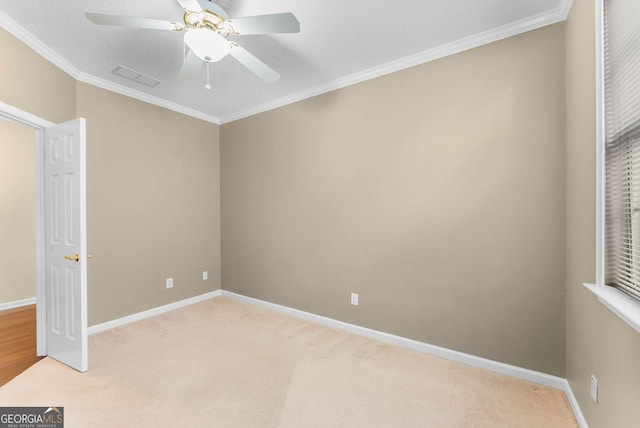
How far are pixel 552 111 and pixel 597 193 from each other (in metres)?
0.89

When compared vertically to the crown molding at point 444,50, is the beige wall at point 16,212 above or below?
below

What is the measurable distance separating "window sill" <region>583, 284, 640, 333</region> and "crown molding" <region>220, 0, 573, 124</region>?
1.79 metres

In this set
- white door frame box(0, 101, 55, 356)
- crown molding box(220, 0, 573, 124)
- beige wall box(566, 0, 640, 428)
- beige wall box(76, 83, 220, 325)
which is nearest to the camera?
beige wall box(566, 0, 640, 428)

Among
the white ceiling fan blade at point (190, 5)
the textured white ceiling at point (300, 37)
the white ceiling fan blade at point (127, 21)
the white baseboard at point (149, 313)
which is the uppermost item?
the textured white ceiling at point (300, 37)

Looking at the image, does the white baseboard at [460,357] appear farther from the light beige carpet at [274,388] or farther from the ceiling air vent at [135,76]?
the ceiling air vent at [135,76]

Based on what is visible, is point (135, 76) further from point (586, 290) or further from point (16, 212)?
point (586, 290)

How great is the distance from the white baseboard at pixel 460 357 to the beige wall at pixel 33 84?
2933 mm

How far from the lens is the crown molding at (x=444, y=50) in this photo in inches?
80.0

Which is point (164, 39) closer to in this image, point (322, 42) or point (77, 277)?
point (322, 42)

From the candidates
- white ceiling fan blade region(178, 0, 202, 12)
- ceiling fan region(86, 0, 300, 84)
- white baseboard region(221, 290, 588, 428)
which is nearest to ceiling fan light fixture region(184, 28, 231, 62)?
ceiling fan region(86, 0, 300, 84)

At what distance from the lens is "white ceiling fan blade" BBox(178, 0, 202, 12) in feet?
5.18

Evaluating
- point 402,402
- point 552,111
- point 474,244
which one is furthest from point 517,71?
point 402,402

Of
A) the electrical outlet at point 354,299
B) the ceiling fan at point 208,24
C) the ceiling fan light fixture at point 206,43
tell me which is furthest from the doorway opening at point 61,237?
the electrical outlet at point 354,299

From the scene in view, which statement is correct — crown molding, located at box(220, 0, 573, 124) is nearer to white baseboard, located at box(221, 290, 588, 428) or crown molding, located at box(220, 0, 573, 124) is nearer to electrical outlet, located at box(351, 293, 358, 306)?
electrical outlet, located at box(351, 293, 358, 306)
